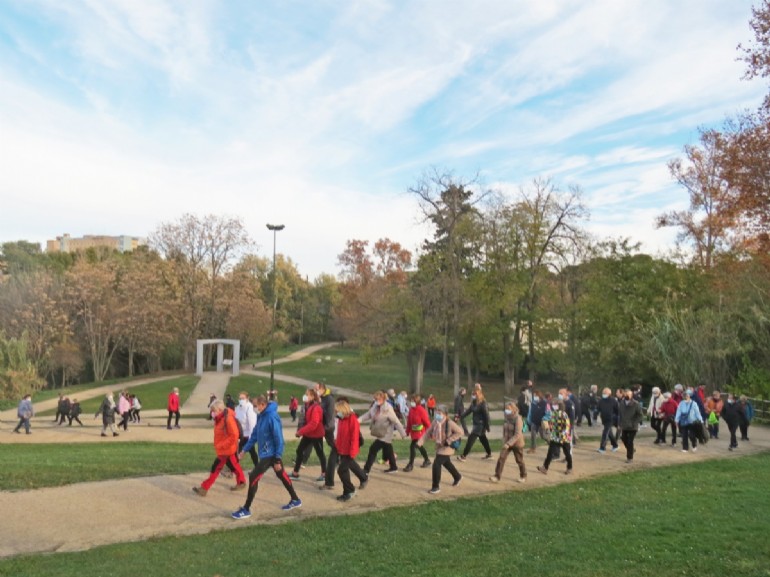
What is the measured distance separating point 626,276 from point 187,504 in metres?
32.2

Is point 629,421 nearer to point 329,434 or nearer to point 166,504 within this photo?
point 329,434

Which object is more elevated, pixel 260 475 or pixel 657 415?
pixel 260 475

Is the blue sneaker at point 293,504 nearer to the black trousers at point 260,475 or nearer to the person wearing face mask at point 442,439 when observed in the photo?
the black trousers at point 260,475

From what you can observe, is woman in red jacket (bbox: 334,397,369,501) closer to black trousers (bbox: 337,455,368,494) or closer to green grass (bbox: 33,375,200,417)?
black trousers (bbox: 337,455,368,494)

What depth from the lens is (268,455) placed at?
364 inches

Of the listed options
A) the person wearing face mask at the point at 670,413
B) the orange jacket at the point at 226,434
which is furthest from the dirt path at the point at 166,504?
the person wearing face mask at the point at 670,413

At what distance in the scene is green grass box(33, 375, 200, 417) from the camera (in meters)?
32.6

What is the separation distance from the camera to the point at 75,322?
47.6 metres

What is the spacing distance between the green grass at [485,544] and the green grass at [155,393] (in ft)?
83.4

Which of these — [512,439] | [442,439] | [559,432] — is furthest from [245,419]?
[559,432]

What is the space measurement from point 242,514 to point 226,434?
52.1 inches

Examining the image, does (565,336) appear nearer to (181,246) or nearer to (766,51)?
(766,51)

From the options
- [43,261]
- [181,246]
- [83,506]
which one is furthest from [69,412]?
[43,261]

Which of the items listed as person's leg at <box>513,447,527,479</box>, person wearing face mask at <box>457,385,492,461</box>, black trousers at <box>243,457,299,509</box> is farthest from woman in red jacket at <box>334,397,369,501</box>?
person wearing face mask at <box>457,385,492,461</box>
